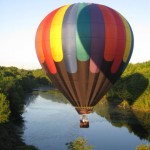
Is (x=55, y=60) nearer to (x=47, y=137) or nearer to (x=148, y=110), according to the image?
(x=47, y=137)

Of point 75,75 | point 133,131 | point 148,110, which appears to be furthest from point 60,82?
point 148,110

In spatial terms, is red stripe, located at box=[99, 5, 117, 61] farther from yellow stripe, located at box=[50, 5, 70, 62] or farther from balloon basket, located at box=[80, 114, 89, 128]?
balloon basket, located at box=[80, 114, 89, 128]

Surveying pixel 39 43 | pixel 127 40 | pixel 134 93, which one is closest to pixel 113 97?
pixel 134 93

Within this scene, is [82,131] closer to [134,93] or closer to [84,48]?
[84,48]

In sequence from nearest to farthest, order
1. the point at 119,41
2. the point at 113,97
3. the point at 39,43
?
1. the point at 119,41
2. the point at 39,43
3. the point at 113,97

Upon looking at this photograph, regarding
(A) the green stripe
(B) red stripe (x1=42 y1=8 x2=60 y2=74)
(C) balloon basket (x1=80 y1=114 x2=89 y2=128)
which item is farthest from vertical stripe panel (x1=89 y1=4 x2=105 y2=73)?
(C) balloon basket (x1=80 y1=114 x2=89 y2=128)

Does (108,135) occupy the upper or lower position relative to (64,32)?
lower

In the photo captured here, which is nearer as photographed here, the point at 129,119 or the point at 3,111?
the point at 3,111
